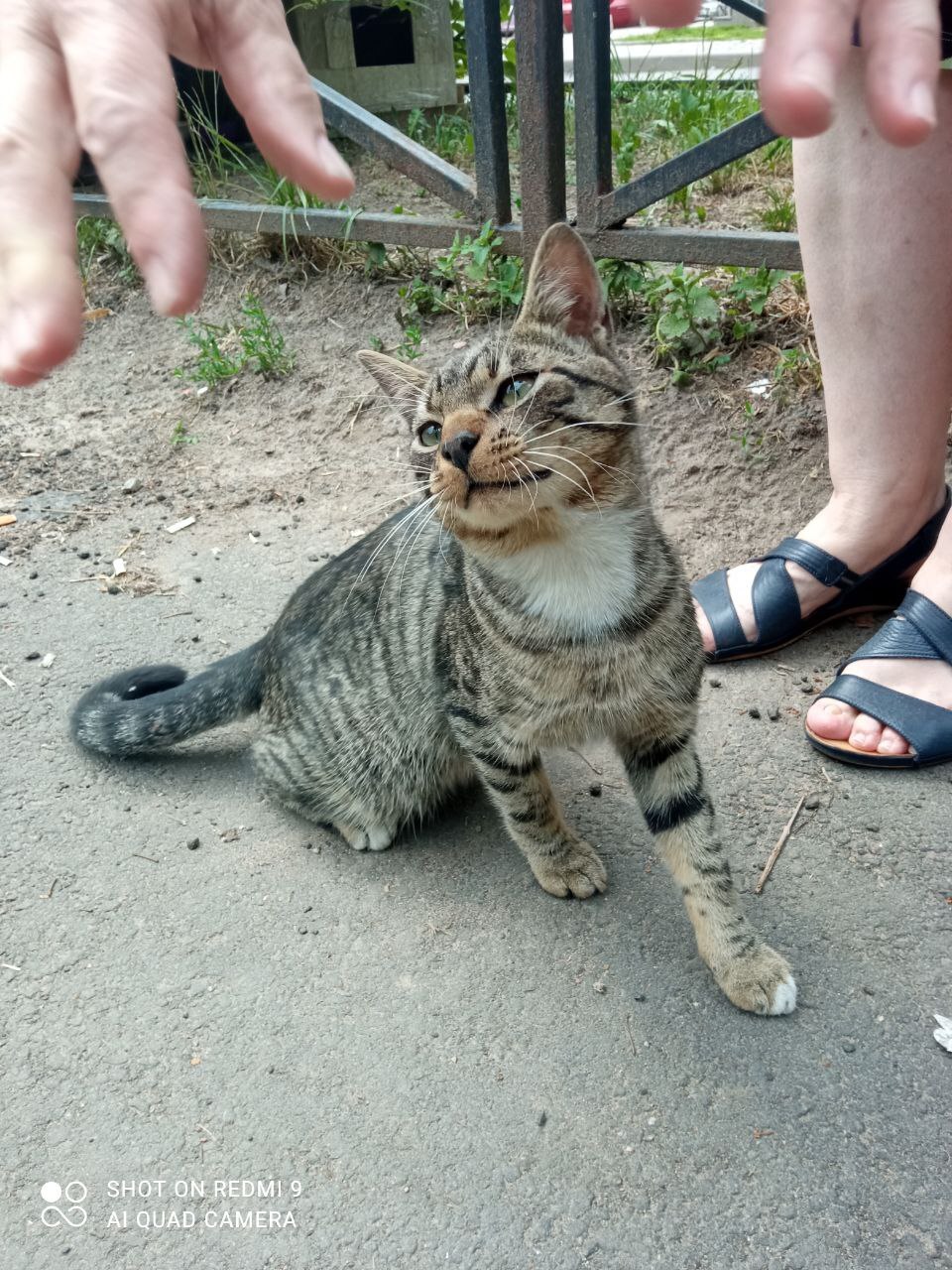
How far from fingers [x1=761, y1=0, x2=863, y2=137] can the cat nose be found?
43.8 inches

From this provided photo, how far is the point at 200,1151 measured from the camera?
1.75 meters

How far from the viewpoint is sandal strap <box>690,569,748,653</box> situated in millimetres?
2818

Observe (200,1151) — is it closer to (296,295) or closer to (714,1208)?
(714,1208)

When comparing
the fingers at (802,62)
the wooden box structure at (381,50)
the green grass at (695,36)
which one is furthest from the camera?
the wooden box structure at (381,50)

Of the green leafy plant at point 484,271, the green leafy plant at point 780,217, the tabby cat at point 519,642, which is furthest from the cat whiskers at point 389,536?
the green leafy plant at point 780,217

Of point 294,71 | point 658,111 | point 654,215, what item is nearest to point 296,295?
point 654,215

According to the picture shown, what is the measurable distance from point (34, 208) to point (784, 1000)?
1.83 meters

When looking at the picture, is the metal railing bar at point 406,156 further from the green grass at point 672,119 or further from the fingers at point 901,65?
the fingers at point 901,65

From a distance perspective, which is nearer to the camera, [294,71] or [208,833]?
[294,71]

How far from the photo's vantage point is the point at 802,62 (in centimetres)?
61

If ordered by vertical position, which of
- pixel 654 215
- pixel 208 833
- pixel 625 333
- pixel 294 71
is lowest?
pixel 208 833

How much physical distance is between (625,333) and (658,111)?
2.17 meters

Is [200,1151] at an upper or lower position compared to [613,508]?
lower

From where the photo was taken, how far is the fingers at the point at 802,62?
1.96 ft
